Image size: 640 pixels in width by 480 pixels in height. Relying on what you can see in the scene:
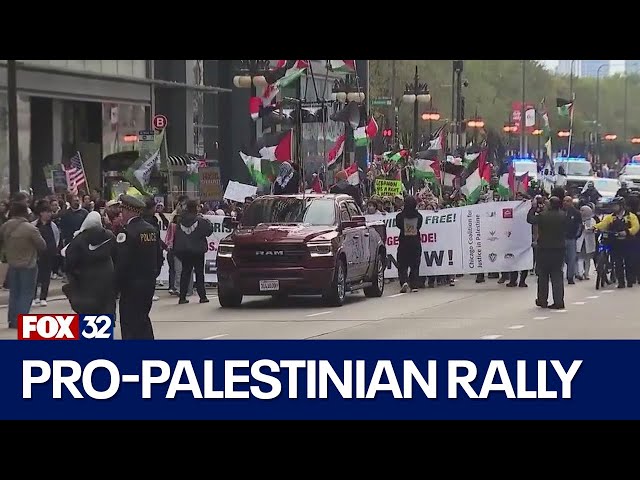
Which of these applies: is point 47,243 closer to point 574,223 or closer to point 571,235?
point 571,235

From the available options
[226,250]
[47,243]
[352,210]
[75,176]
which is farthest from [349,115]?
[47,243]

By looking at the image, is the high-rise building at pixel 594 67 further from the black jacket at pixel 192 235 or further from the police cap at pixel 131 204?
the police cap at pixel 131 204

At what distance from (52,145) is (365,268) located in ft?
59.1

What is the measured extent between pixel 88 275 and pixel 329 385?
3609 millimetres

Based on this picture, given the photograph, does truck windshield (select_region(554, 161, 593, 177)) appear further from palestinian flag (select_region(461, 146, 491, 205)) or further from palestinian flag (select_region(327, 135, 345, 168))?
palestinian flag (select_region(461, 146, 491, 205))

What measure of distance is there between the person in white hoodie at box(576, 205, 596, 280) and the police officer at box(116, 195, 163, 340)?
52.3 feet

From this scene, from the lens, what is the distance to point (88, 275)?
1291 centimetres

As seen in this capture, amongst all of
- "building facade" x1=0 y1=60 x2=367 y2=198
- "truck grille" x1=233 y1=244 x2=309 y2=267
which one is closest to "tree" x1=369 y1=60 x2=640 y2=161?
"building facade" x1=0 y1=60 x2=367 y2=198

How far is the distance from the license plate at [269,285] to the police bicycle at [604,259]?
7706mm

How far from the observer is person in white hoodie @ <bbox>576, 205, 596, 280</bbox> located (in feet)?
93.1

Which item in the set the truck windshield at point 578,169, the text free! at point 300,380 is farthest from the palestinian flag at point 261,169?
the truck windshield at point 578,169

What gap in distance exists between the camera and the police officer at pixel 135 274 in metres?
13.0
